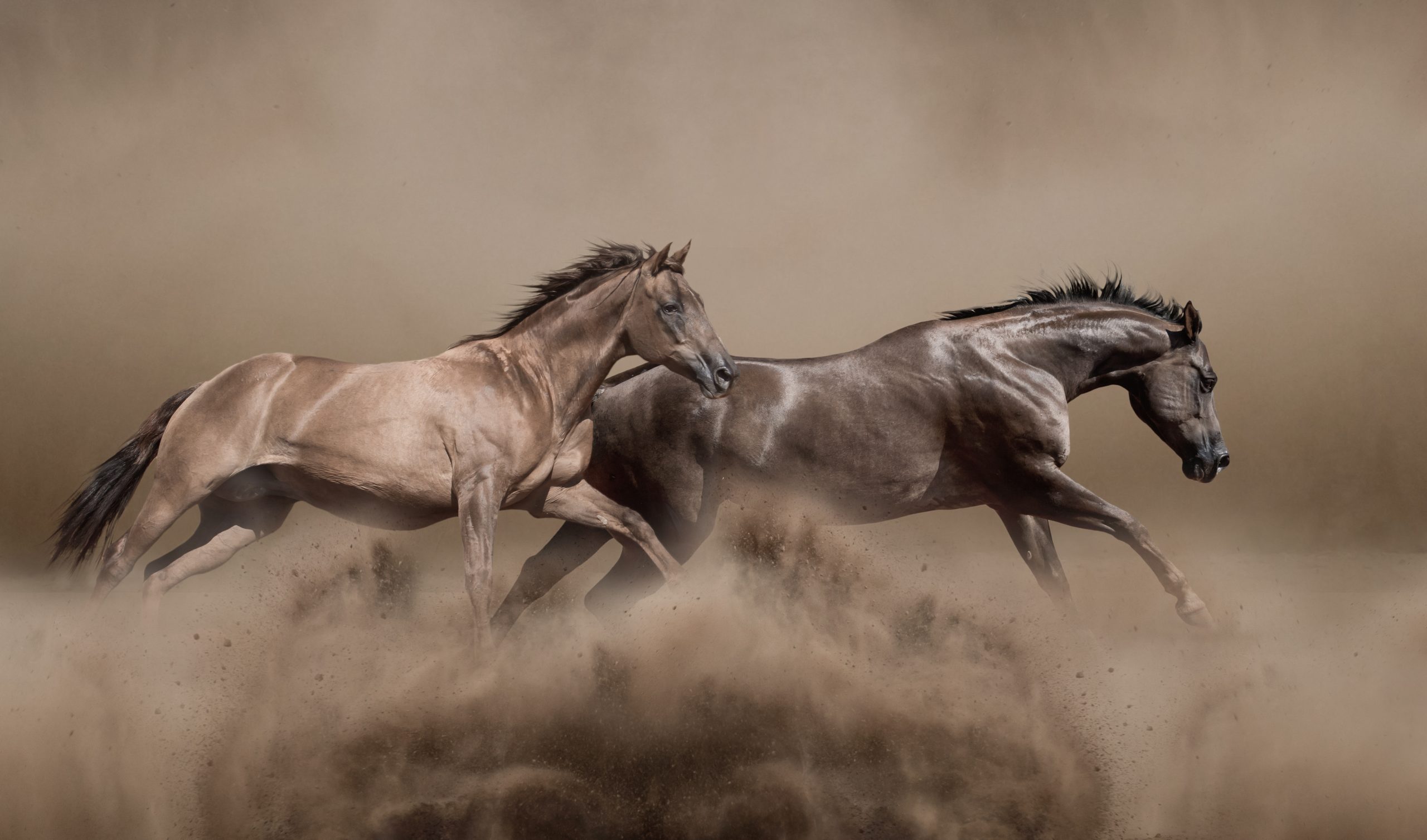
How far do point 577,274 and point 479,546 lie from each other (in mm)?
1302

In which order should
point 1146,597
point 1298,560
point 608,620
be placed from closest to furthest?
1. point 608,620
2. point 1146,597
3. point 1298,560

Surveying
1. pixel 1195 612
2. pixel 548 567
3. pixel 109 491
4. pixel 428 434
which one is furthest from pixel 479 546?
pixel 1195 612

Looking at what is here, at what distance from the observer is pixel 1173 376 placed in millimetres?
5789

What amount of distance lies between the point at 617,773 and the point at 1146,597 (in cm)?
364

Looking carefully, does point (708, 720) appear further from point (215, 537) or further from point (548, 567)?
point (215, 537)

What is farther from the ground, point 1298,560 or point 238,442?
point 238,442

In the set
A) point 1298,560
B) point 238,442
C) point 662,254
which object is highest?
point 662,254

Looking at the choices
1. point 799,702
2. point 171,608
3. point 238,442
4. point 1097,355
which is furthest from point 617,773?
point 1097,355

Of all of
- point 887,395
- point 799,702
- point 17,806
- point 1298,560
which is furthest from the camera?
point 1298,560

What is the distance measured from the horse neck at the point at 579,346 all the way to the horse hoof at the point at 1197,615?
273 centimetres

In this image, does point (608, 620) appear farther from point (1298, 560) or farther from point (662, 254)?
point (1298, 560)

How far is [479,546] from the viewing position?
4758 millimetres

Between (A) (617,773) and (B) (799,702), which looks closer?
(A) (617,773)

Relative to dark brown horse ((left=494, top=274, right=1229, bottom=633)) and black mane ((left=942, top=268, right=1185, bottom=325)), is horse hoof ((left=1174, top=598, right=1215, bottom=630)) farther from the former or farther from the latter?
black mane ((left=942, top=268, right=1185, bottom=325))
